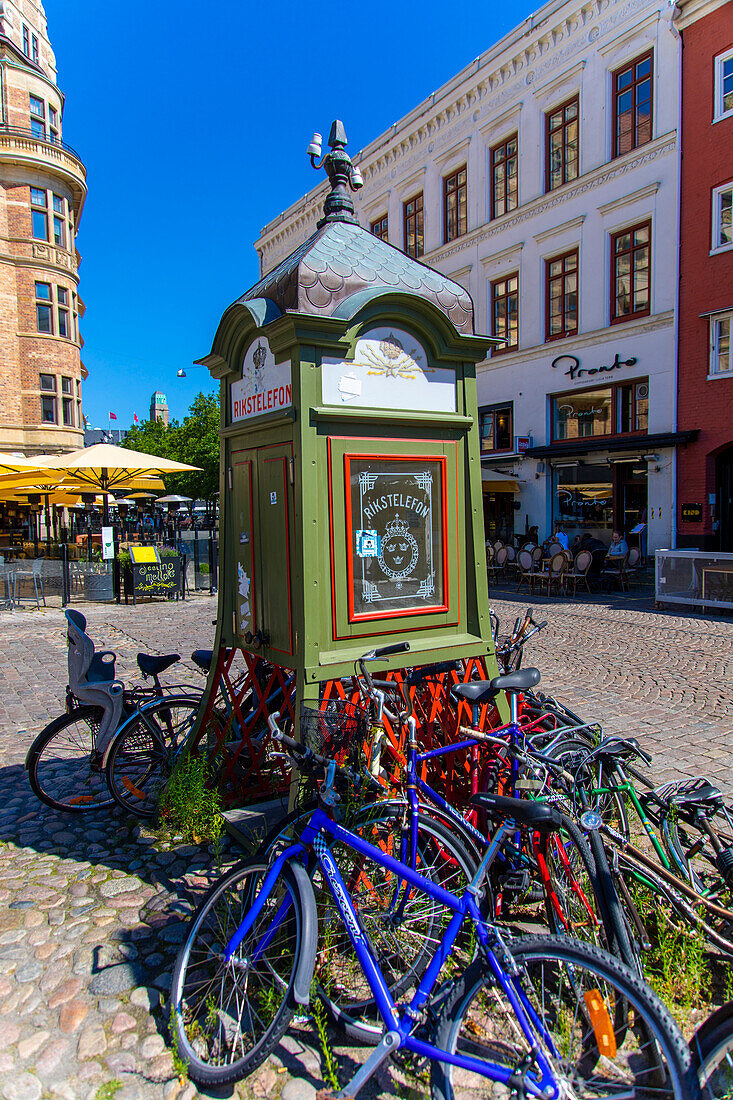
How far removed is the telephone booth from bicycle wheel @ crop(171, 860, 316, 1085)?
36.7 inches

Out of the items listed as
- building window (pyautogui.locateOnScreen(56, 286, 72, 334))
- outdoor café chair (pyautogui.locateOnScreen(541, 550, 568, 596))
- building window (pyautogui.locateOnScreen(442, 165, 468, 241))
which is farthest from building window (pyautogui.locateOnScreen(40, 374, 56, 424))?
outdoor café chair (pyautogui.locateOnScreen(541, 550, 568, 596))

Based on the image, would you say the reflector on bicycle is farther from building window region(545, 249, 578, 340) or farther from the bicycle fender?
building window region(545, 249, 578, 340)

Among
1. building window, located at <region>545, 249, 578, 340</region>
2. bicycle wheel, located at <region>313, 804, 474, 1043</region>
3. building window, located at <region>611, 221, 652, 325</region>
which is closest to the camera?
bicycle wheel, located at <region>313, 804, 474, 1043</region>

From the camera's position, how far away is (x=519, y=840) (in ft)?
9.47

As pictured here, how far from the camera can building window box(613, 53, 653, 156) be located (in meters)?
17.8

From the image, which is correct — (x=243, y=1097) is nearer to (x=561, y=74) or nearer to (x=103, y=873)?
(x=103, y=873)

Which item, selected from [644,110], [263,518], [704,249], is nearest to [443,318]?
[263,518]

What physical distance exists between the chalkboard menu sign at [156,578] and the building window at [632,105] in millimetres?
15624

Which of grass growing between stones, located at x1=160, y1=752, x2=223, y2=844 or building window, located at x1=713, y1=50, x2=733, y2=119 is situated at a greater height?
building window, located at x1=713, y1=50, x2=733, y2=119

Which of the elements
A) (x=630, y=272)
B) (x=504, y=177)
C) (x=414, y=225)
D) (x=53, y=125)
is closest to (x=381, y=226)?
(x=414, y=225)

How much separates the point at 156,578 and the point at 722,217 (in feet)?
49.1

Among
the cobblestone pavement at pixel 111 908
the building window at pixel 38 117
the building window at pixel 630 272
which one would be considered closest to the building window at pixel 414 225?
the building window at pixel 630 272

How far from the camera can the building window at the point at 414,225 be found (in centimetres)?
2625

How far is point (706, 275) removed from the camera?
16438 millimetres
